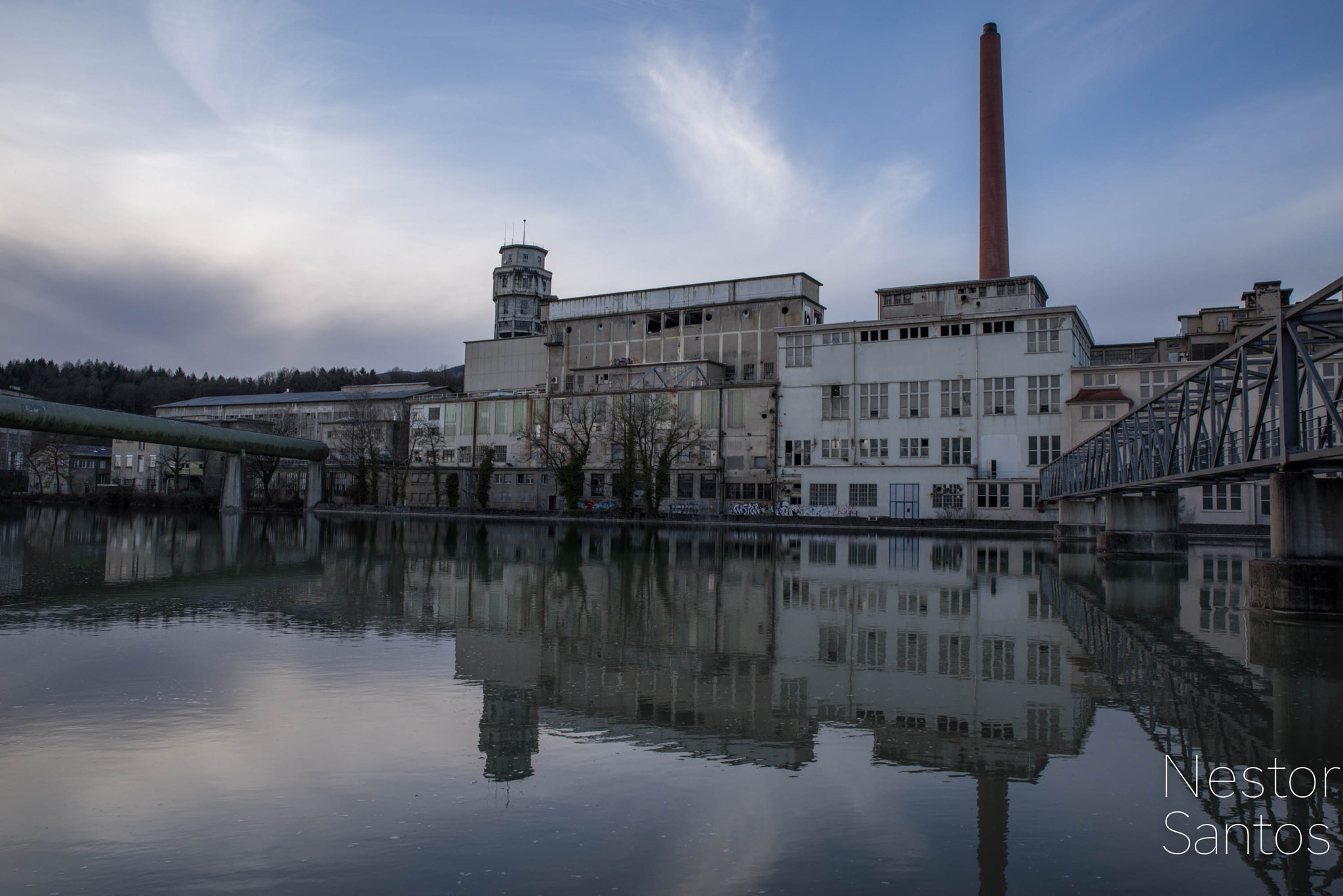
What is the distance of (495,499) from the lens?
74.6 meters

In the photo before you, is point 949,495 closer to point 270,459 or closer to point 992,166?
point 992,166

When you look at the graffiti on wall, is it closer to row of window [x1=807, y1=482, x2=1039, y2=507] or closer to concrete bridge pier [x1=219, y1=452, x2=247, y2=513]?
row of window [x1=807, y1=482, x2=1039, y2=507]

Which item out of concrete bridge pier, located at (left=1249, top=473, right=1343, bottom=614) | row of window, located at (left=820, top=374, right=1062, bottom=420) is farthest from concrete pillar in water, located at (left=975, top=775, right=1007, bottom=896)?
row of window, located at (left=820, top=374, right=1062, bottom=420)

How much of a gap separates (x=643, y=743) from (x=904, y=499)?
53.6 metres

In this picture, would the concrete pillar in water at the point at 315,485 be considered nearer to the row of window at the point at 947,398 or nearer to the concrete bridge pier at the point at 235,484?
the concrete bridge pier at the point at 235,484

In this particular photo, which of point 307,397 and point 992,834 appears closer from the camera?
point 992,834

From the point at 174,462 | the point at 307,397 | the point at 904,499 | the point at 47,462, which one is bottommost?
the point at 904,499

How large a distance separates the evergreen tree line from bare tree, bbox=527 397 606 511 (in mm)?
61115

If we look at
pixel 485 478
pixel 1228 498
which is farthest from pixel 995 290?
pixel 485 478

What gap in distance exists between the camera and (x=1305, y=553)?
15.6 m

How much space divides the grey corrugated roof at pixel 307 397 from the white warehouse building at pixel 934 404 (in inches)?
1850

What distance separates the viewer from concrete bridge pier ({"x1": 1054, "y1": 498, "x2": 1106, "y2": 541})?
4234 cm

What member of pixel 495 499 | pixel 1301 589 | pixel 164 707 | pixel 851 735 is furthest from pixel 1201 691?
pixel 495 499

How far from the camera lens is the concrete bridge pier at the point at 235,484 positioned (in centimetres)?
7031
